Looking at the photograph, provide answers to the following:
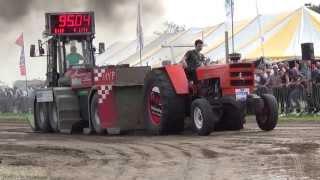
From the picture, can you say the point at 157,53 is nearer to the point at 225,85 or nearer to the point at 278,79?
the point at 278,79

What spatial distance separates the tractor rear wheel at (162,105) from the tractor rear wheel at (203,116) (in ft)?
1.29

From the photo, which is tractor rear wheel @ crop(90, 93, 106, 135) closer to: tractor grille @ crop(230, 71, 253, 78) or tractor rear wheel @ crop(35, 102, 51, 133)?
tractor rear wheel @ crop(35, 102, 51, 133)

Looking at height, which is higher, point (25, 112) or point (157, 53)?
point (157, 53)

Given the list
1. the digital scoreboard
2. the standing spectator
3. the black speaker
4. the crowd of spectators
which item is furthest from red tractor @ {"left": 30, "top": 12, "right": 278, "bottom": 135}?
the black speaker

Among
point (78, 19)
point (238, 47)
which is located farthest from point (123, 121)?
point (238, 47)

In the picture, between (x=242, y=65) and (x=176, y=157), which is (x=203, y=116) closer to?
(x=242, y=65)

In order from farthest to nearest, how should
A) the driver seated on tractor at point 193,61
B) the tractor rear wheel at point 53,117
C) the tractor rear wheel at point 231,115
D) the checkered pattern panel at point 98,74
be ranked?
the tractor rear wheel at point 53,117, the checkered pattern panel at point 98,74, the driver seated on tractor at point 193,61, the tractor rear wheel at point 231,115

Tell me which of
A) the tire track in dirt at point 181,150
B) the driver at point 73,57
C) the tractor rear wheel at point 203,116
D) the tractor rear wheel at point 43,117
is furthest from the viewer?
the tractor rear wheel at point 43,117

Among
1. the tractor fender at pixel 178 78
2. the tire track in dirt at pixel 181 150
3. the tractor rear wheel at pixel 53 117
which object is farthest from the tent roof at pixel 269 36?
the tire track in dirt at pixel 181 150

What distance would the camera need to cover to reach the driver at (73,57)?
52.7ft

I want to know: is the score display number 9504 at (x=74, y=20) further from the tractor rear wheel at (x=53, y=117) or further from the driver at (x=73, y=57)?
the tractor rear wheel at (x=53, y=117)

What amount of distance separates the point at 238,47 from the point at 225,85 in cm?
1607

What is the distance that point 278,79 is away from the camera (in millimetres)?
18703

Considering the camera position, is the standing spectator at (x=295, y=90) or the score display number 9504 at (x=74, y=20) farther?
the standing spectator at (x=295, y=90)
